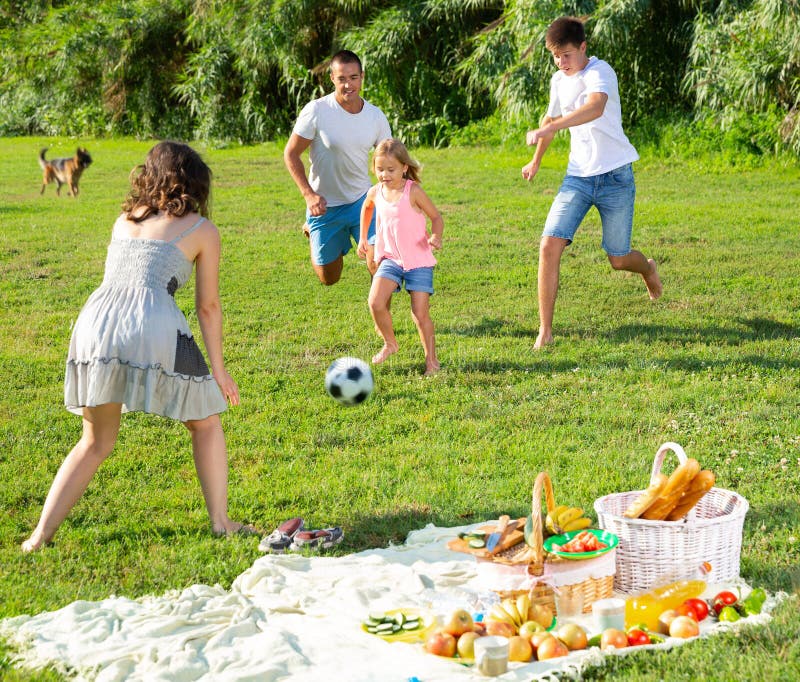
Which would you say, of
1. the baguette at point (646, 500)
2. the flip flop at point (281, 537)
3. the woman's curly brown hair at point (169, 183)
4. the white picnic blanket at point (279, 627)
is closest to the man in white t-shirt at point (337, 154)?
the woman's curly brown hair at point (169, 183)

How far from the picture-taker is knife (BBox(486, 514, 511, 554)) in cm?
421

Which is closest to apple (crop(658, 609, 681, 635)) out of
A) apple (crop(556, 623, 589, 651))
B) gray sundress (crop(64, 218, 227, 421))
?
apple (crop(556, 623, 589, 651))

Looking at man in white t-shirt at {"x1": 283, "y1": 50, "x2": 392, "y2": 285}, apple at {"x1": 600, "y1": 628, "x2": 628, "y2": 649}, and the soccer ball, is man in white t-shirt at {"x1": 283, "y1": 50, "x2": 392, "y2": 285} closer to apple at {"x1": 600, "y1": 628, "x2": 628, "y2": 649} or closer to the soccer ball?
the soccer ball

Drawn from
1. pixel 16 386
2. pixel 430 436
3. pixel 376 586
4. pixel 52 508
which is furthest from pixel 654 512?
pixel 16 386

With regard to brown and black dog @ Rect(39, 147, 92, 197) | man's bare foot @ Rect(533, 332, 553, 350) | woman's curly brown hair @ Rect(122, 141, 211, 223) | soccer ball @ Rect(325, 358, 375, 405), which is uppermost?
brown and black dog @ Rect(39, 147, 92, 197)

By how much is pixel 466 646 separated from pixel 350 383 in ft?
8.56

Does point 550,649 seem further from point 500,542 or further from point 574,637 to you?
point 500,542

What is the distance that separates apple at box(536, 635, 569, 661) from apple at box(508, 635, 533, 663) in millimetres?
35

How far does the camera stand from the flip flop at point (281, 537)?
4.72m

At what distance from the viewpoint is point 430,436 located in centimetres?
620

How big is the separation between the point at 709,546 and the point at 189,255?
8.19 feet

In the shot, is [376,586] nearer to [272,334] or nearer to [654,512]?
[654,512]

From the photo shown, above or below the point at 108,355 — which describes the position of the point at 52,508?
below

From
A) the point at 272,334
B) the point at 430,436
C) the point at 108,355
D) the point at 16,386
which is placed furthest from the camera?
the point at 272,334
